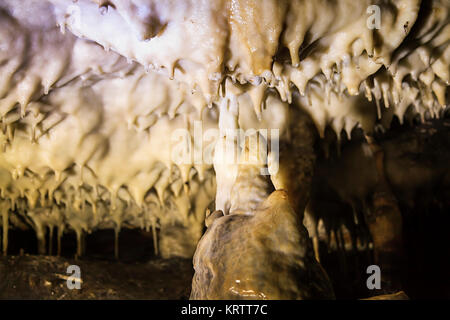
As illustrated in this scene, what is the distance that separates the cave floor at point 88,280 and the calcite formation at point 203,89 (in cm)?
81

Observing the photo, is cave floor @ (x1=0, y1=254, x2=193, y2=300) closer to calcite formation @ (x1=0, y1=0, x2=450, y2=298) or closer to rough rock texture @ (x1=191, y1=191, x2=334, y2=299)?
calcite formation @ (x1=0, y1=0, x2=450, y2=298)

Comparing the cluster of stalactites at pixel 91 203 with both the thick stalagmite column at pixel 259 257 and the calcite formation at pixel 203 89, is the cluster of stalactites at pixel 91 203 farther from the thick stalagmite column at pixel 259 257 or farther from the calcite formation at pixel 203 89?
the thick stalagmite column at pixel 259 257

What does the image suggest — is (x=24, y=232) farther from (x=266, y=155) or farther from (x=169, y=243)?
(x=266, y=155)

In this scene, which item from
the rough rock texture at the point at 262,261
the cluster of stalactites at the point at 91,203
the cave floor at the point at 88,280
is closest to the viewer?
the rough rock texture at the point at 262,261

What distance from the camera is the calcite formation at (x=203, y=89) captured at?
185 cm

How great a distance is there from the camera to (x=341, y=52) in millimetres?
2191

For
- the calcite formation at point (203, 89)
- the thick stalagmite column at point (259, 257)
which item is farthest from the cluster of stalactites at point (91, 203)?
the thick stalagmite column at point (259, 257)

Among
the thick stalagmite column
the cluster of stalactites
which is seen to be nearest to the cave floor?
the cluster of stalactites

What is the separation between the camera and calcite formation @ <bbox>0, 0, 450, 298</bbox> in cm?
185

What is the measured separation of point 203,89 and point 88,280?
10.6 ft

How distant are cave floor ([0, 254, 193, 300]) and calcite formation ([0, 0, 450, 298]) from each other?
811 mm

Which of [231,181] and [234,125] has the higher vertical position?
[234,125]
